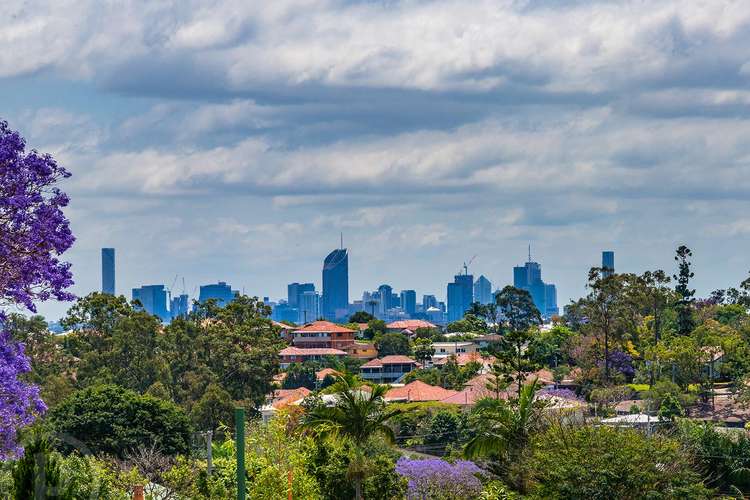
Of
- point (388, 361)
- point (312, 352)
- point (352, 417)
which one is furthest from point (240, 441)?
point (312, 352)

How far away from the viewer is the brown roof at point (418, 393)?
338ft

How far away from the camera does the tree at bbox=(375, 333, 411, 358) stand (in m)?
157

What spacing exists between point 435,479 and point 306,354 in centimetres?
10362

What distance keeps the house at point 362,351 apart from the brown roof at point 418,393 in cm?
5247

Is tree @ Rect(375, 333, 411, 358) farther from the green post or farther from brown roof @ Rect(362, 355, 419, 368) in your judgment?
the green post

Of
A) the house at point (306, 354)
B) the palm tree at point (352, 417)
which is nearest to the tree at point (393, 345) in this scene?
the house at point (306, 354)

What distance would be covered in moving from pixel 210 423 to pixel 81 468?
122ft

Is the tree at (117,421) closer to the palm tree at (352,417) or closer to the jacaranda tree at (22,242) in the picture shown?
the palm tree at (352,417)

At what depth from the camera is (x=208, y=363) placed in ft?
277

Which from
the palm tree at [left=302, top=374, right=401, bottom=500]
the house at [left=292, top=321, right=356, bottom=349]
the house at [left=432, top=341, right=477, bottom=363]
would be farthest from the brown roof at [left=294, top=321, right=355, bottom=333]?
the palm tree at [left=302, top=374, right=401, bottom=500]

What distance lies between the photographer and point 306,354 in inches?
6196

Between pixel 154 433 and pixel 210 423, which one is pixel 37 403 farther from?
pixel 210 423

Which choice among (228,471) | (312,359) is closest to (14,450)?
(228,471)

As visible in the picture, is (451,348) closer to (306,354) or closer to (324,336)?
(324,336)
